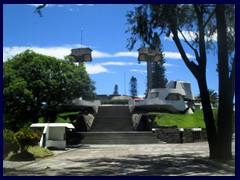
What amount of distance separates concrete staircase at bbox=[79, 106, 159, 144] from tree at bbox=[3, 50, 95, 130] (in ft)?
14.1

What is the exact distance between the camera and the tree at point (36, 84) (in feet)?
72.1

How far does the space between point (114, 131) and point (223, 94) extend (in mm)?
17982

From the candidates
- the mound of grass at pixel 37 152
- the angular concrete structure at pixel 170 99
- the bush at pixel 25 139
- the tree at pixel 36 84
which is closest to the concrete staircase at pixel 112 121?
the angular concrete structure at pixel 170 99

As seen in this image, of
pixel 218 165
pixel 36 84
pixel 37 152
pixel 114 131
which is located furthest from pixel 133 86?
pixel 218 165

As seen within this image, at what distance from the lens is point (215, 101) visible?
61.2 meters

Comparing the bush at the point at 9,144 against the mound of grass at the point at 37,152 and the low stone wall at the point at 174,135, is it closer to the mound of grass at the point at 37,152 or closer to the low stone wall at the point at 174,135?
the mound of grass at the point at 37,152

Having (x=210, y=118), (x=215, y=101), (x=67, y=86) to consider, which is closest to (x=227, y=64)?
(x=210, y=118)

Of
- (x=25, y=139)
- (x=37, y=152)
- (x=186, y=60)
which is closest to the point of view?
(x=186, y=60)

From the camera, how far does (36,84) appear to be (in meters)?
22.4

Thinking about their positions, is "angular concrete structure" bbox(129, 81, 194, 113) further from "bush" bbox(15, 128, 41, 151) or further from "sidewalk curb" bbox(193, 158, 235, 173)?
"sidewalk curb" bbox(193, 158, 235, 173)

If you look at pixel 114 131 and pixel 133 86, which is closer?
pixel 114 131

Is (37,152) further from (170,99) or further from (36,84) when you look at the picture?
(170,99)

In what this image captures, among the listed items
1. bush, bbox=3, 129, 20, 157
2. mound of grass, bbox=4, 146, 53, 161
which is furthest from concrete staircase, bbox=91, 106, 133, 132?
bush, bbox=3, 129, 20, 157

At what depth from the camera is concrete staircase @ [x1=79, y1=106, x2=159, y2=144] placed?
26531 millimetres
